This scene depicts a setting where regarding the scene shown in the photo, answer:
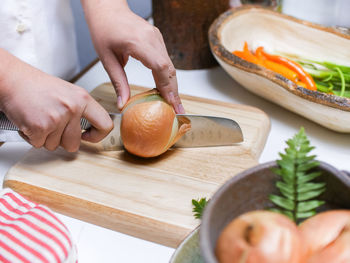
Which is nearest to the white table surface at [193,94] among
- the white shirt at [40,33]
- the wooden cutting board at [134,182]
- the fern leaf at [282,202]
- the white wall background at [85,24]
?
the wooden cutting board at [134,182]

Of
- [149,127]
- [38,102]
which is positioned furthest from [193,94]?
[38,102]

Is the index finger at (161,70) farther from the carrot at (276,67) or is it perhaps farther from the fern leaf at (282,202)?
the fern leaf at (282,202)

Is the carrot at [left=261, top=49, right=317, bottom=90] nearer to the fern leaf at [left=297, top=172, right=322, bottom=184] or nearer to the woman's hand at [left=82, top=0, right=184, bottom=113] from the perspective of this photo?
the woman's hand at [left=82, top=0, right=184, bottom=113]

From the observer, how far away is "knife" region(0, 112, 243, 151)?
866 millimetres

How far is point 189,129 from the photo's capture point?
2.88 ft

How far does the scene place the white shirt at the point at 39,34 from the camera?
3.24 feet

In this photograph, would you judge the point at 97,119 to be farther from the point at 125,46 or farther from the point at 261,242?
the point at 261,242

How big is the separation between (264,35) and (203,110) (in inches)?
16.6

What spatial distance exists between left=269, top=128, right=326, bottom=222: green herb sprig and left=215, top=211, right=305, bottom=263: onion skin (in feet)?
0.15

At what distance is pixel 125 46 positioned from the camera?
88 centimetres

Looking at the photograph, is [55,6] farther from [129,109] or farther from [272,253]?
[272,253]

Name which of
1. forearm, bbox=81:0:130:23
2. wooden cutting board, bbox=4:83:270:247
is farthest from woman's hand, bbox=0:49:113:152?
forearm, bbox=81:0:130:23

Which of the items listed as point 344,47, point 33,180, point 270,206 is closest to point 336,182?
point 270,206

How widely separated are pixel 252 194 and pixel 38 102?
0.48m
